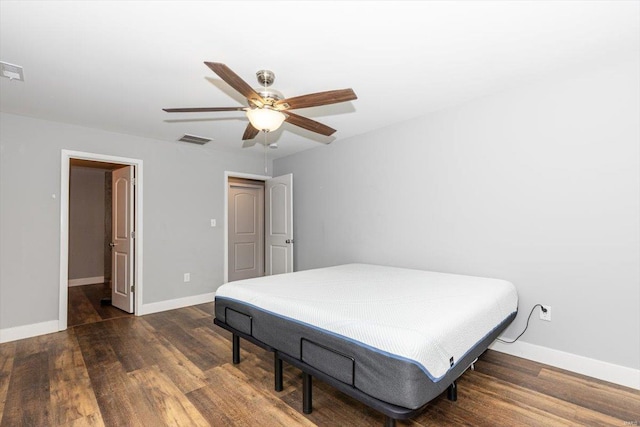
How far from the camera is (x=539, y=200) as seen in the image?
8.38 ft

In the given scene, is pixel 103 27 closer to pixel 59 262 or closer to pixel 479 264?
pixel 59 262

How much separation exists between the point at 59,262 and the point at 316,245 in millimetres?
3074

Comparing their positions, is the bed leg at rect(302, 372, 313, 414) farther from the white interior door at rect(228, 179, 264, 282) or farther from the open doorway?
the open doorway

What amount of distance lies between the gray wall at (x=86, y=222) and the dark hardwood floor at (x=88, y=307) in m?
0.46

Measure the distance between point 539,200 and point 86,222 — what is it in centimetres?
723

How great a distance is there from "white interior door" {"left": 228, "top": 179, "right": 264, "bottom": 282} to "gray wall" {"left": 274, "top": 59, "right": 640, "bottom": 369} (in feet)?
10.1

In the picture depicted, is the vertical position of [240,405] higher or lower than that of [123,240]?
lower

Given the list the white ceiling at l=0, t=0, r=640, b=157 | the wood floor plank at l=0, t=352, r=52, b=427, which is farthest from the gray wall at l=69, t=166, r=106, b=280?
the wood floor plank at l=0, t=352, r=52, b=427

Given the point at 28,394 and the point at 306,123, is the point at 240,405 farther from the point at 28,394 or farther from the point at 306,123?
the point at 306,123

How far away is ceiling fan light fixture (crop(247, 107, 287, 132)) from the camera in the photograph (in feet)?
6.94

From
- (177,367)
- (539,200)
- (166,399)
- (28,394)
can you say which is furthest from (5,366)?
(539,200)

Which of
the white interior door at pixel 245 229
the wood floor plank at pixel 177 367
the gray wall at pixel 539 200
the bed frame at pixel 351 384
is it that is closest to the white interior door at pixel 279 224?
the white interior door at pixel 245 229

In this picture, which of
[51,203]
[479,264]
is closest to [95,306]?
[51,203]

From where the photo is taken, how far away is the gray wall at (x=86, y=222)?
19.2 ft
